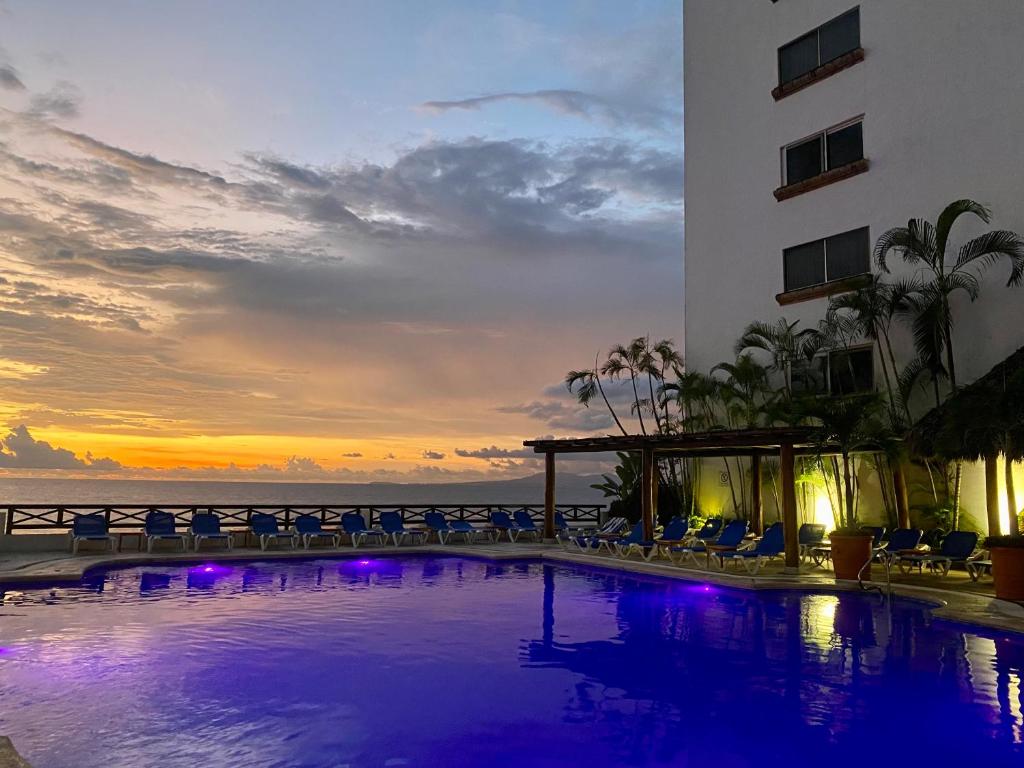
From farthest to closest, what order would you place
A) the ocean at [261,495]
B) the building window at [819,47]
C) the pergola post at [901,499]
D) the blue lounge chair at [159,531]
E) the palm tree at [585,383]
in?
the ocean at [261,495], the palm tree at [585,383], the building window at [819,47], the blue lounge chair at [159,531], the pergola post at [901,499]

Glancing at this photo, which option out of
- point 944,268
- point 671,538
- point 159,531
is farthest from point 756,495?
point 159,531

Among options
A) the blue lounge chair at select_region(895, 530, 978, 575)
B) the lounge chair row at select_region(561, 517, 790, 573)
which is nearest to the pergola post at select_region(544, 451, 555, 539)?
the lounge chair row at select_region(561, 517, 790, 573)

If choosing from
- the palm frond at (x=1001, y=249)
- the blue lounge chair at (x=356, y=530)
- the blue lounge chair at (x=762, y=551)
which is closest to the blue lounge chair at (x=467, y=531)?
the blue lounge chair at (x=356, y=530)

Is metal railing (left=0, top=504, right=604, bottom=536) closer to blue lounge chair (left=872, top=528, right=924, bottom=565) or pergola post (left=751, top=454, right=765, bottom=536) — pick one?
pergola post (left=751, top=454, right=765, bottom=536)

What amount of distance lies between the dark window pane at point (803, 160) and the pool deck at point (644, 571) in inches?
383

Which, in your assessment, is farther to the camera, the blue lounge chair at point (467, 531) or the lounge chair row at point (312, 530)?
the blue lounge chair at point (467, 531)

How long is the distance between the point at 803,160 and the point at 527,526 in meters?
11.7

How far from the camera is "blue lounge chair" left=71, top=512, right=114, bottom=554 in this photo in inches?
651

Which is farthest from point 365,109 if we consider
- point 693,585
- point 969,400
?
point 969,400

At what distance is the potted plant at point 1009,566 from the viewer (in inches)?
419

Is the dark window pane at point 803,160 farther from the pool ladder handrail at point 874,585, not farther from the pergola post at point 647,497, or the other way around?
the pool ladder handrail at point 874,585

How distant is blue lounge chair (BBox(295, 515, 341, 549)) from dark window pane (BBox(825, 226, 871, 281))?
44.0 ft

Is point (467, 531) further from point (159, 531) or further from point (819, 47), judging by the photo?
point (819, 47)

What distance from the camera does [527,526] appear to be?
21359 mm
